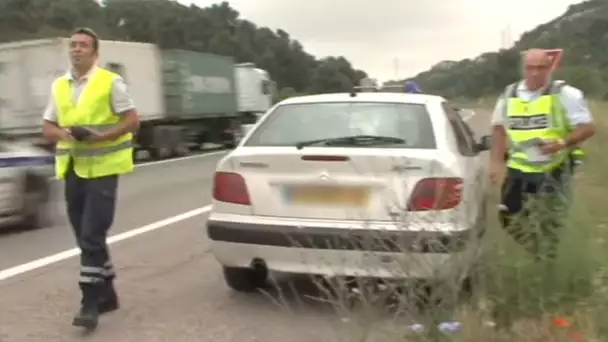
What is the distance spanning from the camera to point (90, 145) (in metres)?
5.79

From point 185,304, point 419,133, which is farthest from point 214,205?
point 419,133

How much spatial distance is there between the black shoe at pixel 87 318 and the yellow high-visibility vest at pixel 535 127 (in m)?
2.75

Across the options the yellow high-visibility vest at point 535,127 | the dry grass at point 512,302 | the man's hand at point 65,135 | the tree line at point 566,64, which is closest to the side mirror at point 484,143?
the yellow high-visibility vest at point 535,127

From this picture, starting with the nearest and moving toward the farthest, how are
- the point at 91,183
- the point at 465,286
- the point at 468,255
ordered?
1. the point at 465,286
2. the point at 468,255
3. the point at 91,183

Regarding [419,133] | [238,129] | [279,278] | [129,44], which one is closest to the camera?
[419,133]

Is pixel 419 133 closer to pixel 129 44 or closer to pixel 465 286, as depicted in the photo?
pixel 465 286

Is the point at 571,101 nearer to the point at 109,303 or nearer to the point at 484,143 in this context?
the point at 484,143

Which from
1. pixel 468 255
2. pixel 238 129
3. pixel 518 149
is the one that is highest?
pixel 518 149

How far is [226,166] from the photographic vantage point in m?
6.24

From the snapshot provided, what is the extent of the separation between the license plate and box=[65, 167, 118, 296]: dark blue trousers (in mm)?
1102

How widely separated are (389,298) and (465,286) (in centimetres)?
58

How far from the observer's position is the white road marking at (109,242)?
789cm

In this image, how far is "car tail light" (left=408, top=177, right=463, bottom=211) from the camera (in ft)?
18.8

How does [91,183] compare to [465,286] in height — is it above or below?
above
